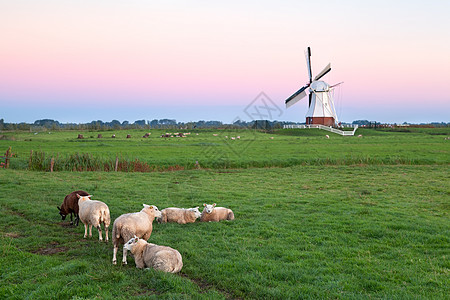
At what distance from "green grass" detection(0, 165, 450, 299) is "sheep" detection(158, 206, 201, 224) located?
53 centimetres

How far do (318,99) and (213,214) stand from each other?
7613 centimetres

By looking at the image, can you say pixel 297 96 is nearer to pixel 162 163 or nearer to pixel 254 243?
pixel 162 163

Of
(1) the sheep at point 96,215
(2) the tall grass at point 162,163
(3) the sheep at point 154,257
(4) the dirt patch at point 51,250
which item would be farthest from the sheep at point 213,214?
(2) the tall grass at point 162,163

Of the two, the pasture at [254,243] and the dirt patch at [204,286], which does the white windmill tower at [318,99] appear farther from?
the dirt patch at [204,286]

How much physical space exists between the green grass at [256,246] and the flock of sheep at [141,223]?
0.35 metres

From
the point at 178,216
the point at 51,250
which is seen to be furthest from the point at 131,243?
the point at 178,216

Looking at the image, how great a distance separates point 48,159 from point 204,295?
27.1 m

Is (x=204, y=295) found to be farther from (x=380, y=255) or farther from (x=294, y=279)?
(x=380, y=255)

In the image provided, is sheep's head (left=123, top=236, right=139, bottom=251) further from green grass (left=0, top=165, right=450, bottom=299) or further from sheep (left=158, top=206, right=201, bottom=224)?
sheep (left=158, top=206, right=201, bottom=224)

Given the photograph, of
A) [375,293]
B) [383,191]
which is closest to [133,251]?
[375,293]

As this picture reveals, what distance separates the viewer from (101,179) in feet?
77.2

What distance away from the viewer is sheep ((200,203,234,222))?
12.7 metres

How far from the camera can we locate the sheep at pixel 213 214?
12.7 meters

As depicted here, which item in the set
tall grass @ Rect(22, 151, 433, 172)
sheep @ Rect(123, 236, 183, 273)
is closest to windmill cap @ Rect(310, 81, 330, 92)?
tall grass @ Rect(22, 151, 433, 172)
